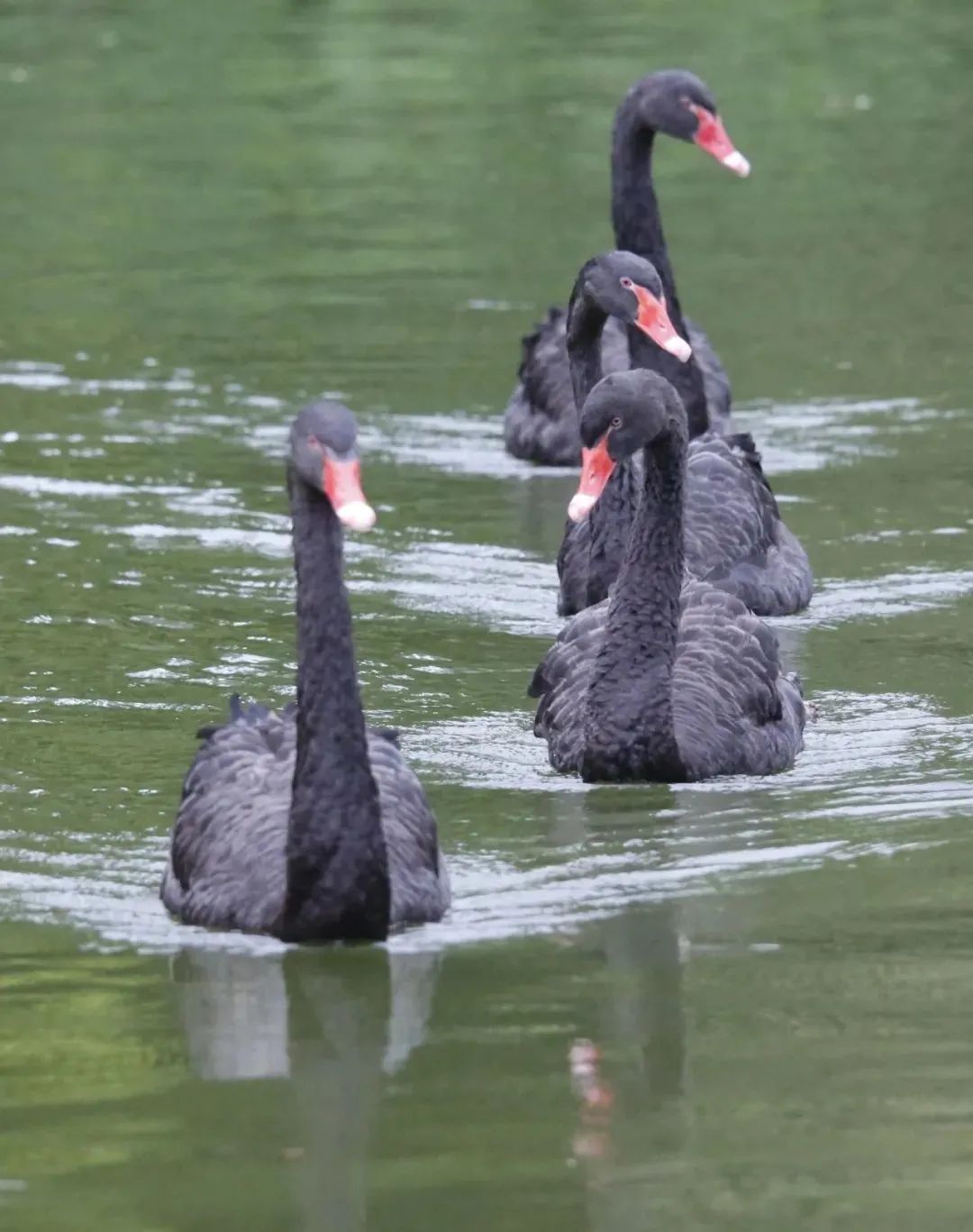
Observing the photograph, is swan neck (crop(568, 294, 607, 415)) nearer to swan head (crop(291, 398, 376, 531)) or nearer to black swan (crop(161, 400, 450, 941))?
black swan (crop(161, 400, 450, 941))

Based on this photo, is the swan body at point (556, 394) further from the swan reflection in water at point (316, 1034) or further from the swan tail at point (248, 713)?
the swan reflection in water at point (316, 1034)

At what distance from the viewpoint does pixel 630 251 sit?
44.0 feet

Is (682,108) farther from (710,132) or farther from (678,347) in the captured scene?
(678,347)

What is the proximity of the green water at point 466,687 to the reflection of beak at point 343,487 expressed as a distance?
1.08 m

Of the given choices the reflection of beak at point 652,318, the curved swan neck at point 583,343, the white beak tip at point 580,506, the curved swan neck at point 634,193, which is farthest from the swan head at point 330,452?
the curved swan neck at point 634,193

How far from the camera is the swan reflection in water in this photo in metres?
5.75

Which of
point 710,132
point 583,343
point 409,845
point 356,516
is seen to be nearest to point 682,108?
point 710,132

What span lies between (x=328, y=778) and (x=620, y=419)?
2.23m

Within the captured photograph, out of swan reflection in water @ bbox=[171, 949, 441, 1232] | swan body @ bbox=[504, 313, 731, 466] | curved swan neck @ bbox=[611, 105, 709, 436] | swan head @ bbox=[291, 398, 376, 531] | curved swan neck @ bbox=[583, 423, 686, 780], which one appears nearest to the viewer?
swan reflection in water @ bbox=[171, 949, 441, 1232]

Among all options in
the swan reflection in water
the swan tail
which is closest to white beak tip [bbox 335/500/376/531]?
the swan reflection in water

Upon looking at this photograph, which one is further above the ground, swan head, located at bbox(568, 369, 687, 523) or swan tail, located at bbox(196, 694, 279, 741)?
swan head, located at bbox(568, 369, 687, 523)

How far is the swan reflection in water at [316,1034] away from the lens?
575 centimetres

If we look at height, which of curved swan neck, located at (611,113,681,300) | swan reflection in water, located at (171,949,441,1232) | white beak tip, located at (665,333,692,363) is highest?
curved swan neck, located at (611,113,681,300)

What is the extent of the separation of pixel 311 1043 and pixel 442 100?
17382 millimetres
